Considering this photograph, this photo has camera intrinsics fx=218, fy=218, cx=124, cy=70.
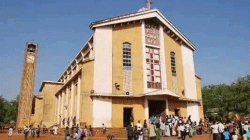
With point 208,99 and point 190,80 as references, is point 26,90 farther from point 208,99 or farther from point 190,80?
point 208,99

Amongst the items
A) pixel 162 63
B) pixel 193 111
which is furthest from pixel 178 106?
pixel 162 63

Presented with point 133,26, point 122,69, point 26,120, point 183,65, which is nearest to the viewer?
point 122,69

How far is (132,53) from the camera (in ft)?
80.0

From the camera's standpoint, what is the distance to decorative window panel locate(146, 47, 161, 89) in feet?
80.3

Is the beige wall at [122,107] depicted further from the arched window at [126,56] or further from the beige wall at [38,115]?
the beige wall at [38,115]

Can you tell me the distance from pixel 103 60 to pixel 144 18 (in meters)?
7.12

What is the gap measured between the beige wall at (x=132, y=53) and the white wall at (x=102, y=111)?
1.54 m

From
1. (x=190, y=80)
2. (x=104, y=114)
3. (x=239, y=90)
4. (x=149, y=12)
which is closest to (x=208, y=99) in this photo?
(x=239, y=90)

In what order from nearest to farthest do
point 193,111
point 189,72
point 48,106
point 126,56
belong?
point 126,56 < point 193,111 < point 189,72 < point 48,106

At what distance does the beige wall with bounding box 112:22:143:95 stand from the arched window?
1.11 ft

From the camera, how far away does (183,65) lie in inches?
1112

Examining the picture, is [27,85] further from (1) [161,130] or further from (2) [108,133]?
(1) [161,130]

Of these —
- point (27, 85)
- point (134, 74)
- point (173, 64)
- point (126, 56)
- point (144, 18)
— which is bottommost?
point (134, 74)

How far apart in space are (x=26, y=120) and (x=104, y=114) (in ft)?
88.9
